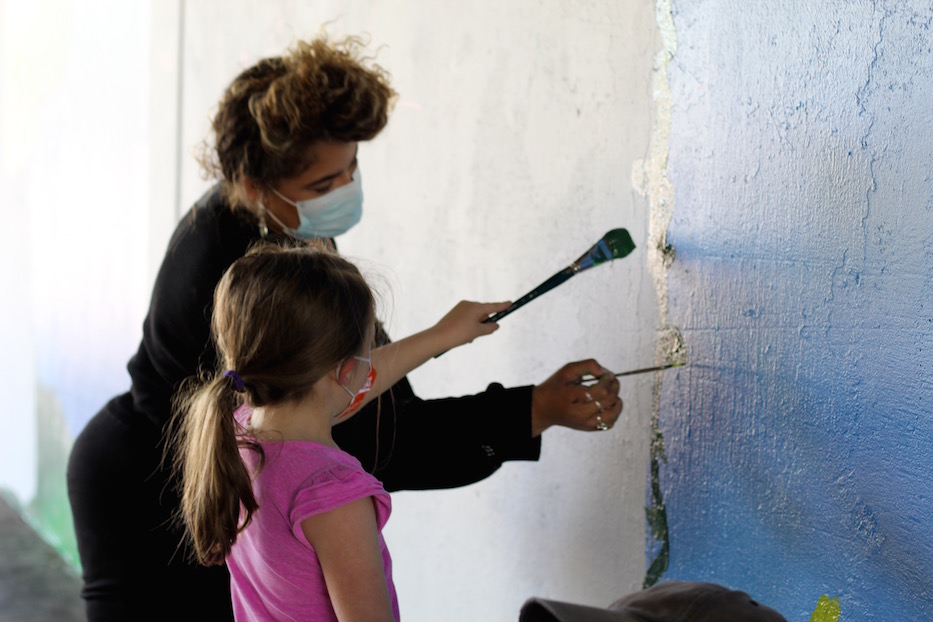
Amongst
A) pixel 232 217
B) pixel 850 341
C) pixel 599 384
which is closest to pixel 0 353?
pixel 232 217

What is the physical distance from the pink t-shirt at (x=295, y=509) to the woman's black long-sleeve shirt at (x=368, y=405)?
283 mm

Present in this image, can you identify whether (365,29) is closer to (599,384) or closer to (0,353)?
(599,384)

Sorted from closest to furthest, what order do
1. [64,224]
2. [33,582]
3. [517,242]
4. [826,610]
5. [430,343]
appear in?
[826,610] < [430,343] < [517,242] < [33,582] < [64,224]

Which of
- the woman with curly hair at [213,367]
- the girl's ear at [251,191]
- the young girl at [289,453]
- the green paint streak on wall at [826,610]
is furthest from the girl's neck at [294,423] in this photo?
the green paint streak on wall at [826,610]

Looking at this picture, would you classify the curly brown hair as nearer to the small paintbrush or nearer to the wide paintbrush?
the wide paintbrush

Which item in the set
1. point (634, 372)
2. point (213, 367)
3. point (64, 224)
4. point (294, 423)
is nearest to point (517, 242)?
point (634, 372)

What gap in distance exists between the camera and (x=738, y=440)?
1299 mm

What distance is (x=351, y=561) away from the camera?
1065mm

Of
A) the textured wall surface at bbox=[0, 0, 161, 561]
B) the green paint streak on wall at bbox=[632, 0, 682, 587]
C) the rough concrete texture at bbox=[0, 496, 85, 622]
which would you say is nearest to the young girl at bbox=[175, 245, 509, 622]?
the green paint streak on wall at bbox=[632, 0, 682, 587]

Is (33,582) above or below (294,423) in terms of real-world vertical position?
below

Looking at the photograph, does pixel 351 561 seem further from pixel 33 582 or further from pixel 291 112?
pixel 33 582

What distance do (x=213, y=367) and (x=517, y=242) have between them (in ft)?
1.88

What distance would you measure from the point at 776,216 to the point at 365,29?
121 centimetres

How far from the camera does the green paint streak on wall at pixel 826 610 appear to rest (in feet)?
3.81
